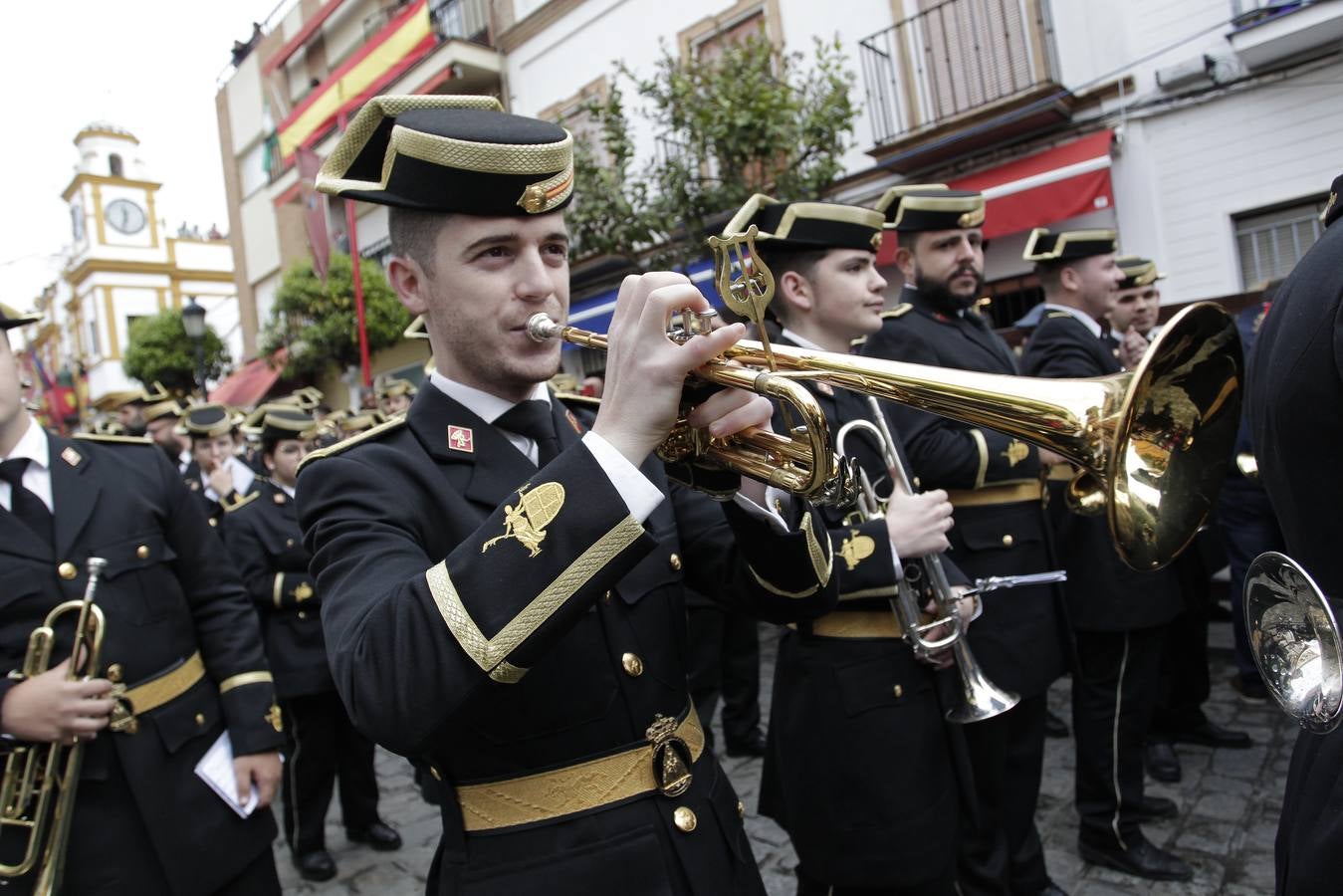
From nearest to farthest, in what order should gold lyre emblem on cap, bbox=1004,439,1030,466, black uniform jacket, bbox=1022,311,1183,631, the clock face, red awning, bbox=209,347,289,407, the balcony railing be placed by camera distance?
1. gold lyre emblem on cap, bbox=1004,439,1030,466
2. black uniform jacket, bbox=1022,311,1183,631
3. the balcony railing
4. red awning, bbox=209,347,289,407
5. the clock face

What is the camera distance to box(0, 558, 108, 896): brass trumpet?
2248 mm

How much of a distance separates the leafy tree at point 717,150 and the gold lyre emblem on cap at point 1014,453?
246 inches

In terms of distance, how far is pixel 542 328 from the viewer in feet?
5.57

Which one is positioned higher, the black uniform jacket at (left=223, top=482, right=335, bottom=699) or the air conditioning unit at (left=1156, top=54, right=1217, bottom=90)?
the air conditioning unit at (left=1156, top=54, right=1217, bottom=90)

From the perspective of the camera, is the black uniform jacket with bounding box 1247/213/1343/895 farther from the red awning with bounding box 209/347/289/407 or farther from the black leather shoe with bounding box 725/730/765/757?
the red awning with bounding box 209/347/289/407

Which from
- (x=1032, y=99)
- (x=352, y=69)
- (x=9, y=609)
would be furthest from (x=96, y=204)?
(x=9, y=609)

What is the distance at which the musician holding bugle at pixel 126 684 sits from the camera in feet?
7.58

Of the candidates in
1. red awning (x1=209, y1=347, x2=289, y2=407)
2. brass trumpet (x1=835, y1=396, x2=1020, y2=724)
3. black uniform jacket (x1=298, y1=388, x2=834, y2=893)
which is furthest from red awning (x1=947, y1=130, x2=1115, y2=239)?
red awning (x1=209, y1=347, x2=289, y2=407)

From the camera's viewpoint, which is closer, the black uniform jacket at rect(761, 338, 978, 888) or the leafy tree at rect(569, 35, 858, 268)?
the black uniform jacket at rect(761, 338, 978, 888)

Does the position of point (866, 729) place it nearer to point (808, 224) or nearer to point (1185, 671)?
point (808, 224)

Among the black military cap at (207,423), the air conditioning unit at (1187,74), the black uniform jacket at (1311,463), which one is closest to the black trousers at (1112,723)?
the black uniform jacket at (1311,463)

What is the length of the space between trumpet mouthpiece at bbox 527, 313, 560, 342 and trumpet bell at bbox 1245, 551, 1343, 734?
1307 millimetres

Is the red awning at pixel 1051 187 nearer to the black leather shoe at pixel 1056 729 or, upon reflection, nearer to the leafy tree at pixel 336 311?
the black leather shoe at pixel 1056 729

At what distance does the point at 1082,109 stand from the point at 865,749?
945 cm
